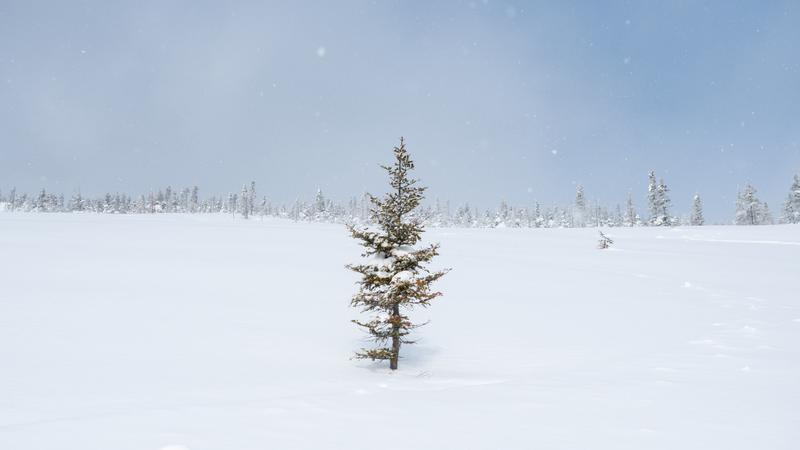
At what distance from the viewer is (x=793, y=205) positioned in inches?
3605

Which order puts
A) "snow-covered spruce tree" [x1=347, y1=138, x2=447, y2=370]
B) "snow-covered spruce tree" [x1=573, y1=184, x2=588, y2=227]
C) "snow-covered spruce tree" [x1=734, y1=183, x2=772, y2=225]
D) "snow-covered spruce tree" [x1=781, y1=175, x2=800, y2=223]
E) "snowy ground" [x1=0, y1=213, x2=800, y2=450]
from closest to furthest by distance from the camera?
"snowy ground" [x1=0, y1=213, x2=800, y2=450], "snow-covered spruce tree" [x1=347, y1=138, x2=447, y2=370], "snow-covered spruce tree" [x1=781, y1=175, x2=800, y2=223], "snow-covered spruce tree" [x1=734, y1=183, x2=772, y2=225], "snow-covered spruce tree" [x1=573, y1=184, x2=588, y2=227]

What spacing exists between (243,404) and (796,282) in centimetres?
3720

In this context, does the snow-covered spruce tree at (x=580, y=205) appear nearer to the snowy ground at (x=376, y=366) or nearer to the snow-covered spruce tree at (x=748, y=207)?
the snow-covered spruce tree at (x=748, y=207)

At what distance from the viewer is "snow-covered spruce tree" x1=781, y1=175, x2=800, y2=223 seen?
288ft

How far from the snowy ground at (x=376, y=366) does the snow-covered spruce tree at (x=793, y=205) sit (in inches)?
2835

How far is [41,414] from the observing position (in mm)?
8648

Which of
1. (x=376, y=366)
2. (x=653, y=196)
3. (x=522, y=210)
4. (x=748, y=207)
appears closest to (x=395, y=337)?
(x=376, y=366)

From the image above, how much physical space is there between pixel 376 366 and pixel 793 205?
4434 inches

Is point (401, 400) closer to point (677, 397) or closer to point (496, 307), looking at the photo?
point (677, 397)

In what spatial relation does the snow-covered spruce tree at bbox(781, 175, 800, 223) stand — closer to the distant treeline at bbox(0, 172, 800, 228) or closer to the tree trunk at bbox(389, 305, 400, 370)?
the distant treeline at bbox(0, 172, 800, 228)

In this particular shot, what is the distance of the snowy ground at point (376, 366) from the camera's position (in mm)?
7023

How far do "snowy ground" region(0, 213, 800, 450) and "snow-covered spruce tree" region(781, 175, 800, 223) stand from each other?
71997 mm

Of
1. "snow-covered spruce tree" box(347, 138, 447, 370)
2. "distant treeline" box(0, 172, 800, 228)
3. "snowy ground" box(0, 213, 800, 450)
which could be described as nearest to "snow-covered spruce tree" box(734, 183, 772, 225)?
"distant treeline" box(0, 172, 800, 228)

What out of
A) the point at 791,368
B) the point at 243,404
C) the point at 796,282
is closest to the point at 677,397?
the point at 791,368
